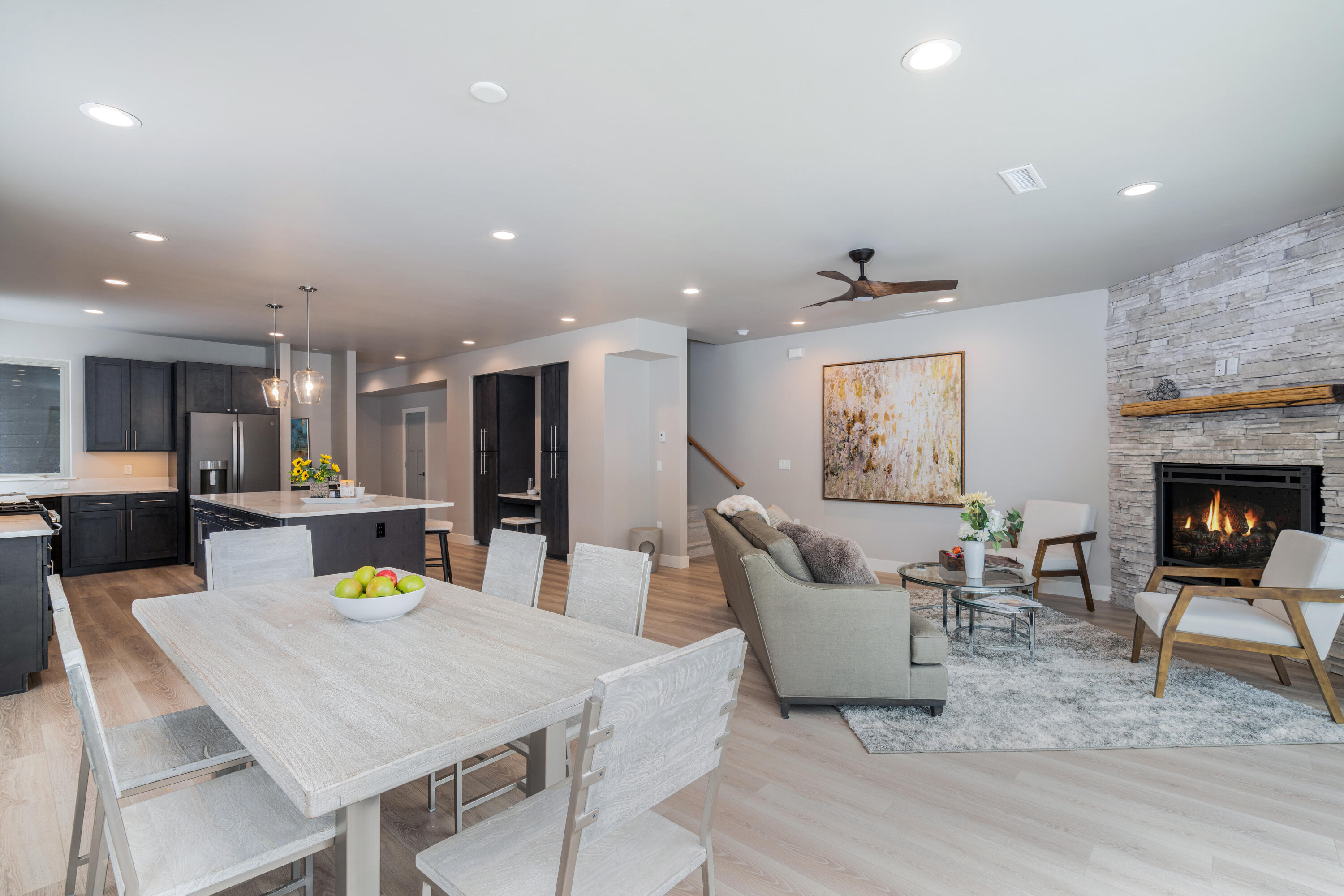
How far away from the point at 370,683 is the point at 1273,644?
155 inches

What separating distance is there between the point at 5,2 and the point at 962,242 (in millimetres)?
4199

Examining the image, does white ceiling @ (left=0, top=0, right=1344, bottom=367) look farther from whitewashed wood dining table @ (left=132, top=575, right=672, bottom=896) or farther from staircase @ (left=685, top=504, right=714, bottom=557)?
staircase @ (left=685, top=504, right=714, bottom=557)

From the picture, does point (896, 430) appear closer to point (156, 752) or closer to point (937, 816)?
point (937, 816)

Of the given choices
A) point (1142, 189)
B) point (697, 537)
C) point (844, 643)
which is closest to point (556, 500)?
point (697, 537)

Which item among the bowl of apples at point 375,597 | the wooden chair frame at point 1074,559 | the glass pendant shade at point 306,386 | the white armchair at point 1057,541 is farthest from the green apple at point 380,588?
the wooden chair frame at point 1074,559

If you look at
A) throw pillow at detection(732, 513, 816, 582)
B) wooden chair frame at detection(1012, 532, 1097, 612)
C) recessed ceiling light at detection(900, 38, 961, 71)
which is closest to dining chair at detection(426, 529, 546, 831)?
throw pillow at detection(732, 513, 816, 582)

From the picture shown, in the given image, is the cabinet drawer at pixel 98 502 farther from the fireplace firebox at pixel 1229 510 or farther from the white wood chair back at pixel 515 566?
the fireplace firebox at pixel 1229 510

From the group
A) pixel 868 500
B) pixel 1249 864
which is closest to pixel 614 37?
pixel 1249 864

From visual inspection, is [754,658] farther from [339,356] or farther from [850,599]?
[339,356]

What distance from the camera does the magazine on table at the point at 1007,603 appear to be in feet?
12.3

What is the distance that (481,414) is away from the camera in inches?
314

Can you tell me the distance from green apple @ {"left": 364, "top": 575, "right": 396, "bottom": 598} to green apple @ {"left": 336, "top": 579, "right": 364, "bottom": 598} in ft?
0.05

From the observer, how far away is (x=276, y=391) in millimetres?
4980

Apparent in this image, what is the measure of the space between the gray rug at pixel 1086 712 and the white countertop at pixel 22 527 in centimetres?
424
